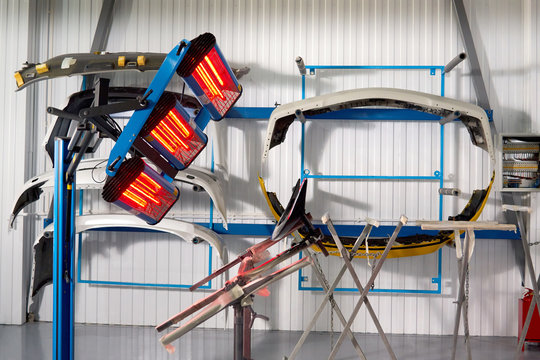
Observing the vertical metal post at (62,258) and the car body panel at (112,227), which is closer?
the vertical metal post at (62,258)

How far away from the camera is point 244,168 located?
4836 mm

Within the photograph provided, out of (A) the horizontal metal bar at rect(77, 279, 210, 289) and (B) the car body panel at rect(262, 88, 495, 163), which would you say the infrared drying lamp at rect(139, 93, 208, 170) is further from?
(A) the horizontal metal bar at rect(77, 279, 210, 289)

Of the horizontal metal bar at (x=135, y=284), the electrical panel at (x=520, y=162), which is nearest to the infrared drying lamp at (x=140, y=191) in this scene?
the horizontal metal bar at (x=135, y=284)

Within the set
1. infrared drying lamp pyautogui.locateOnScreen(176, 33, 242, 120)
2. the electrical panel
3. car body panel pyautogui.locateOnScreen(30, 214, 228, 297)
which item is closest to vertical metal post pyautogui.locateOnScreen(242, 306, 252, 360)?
car body panel pyautogui.locateOnScreen(30, 214, 228, 297)

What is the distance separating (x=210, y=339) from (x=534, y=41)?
4.36 meters

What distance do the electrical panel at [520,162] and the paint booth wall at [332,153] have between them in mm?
221

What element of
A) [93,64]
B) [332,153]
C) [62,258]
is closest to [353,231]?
[332,153]

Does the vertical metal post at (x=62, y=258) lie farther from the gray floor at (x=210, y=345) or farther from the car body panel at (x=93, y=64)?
the car body panel at (x=93, y=64)

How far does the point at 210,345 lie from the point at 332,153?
7.25 ft

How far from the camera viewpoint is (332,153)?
15.6 ft

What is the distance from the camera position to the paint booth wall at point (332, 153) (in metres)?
4.68

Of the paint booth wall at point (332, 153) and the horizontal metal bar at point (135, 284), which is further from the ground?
the paint booth wall at point (332, 153)

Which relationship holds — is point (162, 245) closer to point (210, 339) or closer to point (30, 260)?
point (210, 339)

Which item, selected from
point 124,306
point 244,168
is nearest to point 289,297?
point 244,168
